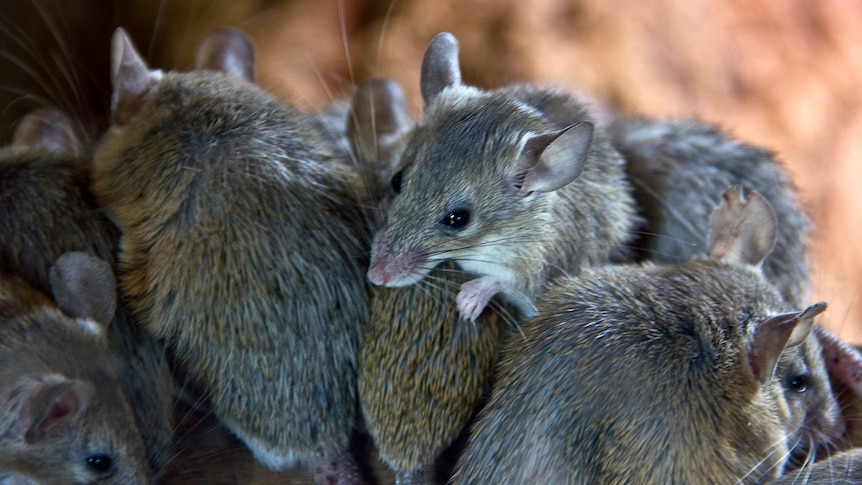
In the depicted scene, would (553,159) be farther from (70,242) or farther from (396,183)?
(70,242)

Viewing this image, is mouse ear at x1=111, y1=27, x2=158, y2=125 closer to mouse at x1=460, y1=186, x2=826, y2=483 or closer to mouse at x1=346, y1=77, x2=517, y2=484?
mouse at x1=346, y1=77, x2=517, y2=484

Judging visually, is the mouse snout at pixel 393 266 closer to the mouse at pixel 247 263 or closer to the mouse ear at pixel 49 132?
the mouse at pixel 247 263

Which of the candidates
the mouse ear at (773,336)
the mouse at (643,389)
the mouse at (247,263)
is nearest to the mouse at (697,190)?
the mouse at (643,389)

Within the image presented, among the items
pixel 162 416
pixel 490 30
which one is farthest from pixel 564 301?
pixel 490 30

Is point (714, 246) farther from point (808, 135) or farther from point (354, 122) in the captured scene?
point (808, 135)

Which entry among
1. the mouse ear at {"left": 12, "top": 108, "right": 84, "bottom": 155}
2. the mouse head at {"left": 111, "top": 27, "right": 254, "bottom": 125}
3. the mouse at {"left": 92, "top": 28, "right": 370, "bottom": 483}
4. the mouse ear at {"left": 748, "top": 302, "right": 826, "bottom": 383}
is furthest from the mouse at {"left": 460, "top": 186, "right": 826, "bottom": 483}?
the mouse ear at {"left": 12, "top": 108, "right": 84, "bottom": 155}

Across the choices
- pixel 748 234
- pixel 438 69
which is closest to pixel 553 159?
pixel 438 69
